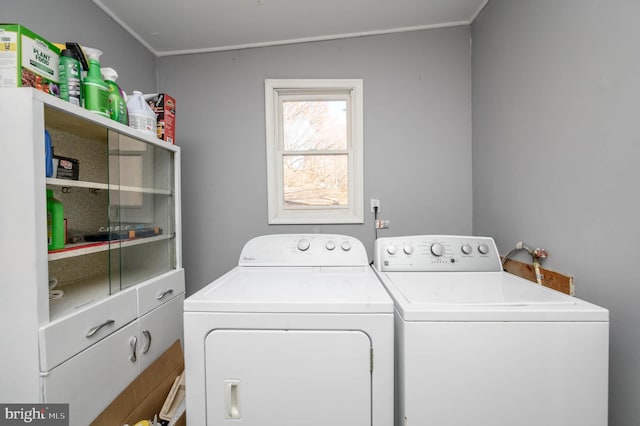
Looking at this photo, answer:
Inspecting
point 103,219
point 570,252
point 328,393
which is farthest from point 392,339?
point 103,219

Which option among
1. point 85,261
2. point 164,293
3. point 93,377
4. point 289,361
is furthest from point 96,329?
point 289,361

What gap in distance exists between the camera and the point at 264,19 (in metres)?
1.67

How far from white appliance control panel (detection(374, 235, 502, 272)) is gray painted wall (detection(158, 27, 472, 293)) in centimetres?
48

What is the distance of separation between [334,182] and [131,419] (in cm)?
170

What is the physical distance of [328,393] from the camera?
0.88 meters

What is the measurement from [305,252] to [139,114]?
1.16 meters

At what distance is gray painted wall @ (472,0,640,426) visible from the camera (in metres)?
0.92

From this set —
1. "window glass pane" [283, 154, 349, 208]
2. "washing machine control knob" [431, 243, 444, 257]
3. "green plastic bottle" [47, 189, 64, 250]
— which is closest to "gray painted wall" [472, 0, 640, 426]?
"washing machine control knob" [431, 243, 444, 257]

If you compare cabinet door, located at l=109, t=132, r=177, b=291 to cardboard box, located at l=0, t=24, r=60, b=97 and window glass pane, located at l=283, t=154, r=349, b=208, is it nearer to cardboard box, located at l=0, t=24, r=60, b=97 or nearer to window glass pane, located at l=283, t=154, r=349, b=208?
cardboard box, located at l=0, t=24, r=60, b=97

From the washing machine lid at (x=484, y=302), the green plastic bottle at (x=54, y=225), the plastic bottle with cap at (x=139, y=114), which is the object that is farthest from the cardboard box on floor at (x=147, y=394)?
the plastic bottle with cap at (x=139, y=114)

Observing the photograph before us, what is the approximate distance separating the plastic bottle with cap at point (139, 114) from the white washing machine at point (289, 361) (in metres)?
1.03

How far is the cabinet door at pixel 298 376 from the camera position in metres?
0.88

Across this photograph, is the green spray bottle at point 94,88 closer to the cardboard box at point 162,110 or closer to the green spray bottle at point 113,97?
the green spray bottle at point 113,97

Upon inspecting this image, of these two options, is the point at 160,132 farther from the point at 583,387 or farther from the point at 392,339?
the point at 583,387
